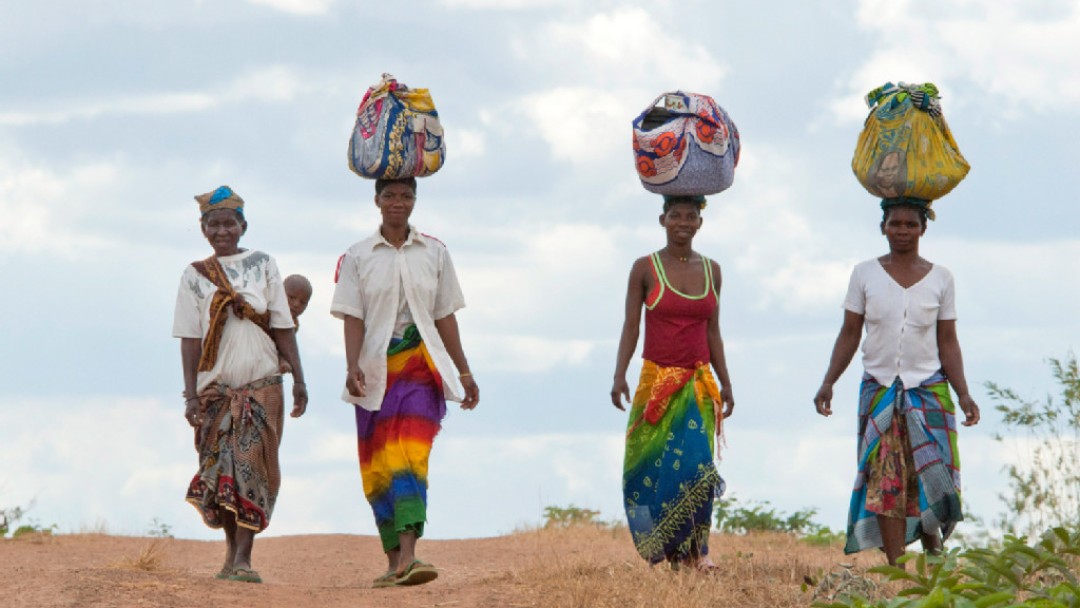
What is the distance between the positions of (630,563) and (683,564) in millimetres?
313

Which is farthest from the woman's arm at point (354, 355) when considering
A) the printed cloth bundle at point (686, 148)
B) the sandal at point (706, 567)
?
the sandal at point (706, 567)

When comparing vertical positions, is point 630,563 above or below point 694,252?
below

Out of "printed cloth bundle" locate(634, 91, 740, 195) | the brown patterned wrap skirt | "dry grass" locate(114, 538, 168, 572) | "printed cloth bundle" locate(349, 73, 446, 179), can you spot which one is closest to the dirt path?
"dry grass" locate(114, 538, 168, 572)

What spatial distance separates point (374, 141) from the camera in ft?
32.1

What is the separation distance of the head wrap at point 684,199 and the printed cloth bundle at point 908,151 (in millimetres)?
897

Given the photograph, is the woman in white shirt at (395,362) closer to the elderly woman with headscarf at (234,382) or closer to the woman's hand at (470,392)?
the woman's hand at (470,392)

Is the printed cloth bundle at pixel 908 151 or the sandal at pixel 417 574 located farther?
the sandal at pixel 417 574

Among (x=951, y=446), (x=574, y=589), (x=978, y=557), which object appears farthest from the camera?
(x=951, y=446)

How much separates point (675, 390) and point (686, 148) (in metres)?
1.39

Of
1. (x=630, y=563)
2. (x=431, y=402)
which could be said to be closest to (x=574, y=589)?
(x=630, y=563)

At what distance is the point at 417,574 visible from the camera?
31.1 feet

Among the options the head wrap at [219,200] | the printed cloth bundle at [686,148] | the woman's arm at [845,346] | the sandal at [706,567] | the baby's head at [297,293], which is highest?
the printed cloth bundle at [686,148]

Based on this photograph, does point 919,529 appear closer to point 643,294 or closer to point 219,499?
point 643,294

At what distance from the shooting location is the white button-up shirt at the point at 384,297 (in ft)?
32.1
